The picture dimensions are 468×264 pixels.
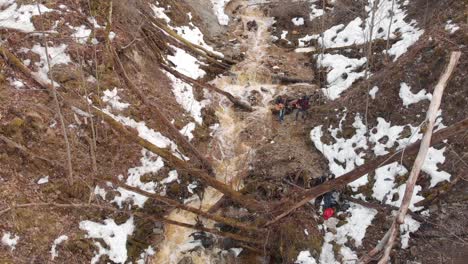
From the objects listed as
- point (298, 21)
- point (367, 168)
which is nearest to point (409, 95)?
point (367, 168)

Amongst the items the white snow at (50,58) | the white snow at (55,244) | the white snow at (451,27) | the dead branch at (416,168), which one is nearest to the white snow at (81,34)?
the white snow at (50,58)

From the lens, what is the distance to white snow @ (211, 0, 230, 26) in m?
19.8

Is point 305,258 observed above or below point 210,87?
below

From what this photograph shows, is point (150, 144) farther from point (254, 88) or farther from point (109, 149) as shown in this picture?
point (254, 88)

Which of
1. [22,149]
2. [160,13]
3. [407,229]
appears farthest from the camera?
[160,13]

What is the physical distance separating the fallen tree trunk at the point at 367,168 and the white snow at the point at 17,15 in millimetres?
8770

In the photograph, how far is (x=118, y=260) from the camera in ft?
27.9

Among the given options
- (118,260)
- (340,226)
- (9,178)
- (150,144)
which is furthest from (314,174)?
(9,178)

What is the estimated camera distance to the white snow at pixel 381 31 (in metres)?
12.8

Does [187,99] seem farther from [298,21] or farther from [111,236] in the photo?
[298,21]

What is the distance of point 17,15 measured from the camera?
35.5ft

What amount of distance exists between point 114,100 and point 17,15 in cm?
374

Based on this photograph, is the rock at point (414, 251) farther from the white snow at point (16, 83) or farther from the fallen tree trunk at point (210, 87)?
the white snow at point (16, 83)

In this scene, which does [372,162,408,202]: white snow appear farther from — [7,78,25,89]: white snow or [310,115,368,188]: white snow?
[7,78,25,89]: white snow
